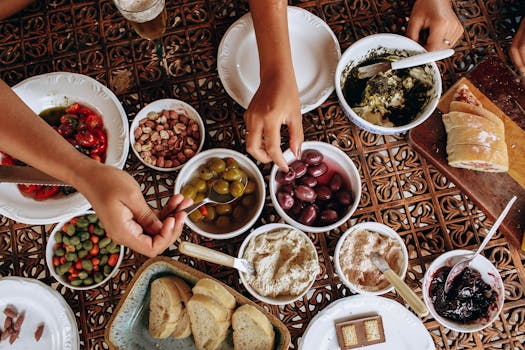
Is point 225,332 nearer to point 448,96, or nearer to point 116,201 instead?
point 116,201

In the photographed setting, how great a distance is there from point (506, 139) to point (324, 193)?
743 millimetres

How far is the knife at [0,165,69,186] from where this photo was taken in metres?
1.40

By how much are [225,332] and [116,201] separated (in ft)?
1.98

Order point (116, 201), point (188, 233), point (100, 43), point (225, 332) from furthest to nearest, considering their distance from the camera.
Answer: point (100, 43), point (188, 233), point (225, 332), point (116, 201)

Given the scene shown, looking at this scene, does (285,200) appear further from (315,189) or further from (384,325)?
(384,325)

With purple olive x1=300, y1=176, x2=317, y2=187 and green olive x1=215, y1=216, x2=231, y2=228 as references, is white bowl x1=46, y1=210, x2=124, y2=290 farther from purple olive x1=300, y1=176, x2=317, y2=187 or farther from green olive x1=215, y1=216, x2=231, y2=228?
purple olive x1=300, y1=176, x2=317, y2=187

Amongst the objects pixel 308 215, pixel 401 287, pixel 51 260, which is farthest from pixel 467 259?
pixel 51 260

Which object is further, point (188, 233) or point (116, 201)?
point (188, 233)

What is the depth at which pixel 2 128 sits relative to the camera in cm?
126


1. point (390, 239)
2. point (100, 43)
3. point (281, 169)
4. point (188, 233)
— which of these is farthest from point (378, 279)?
point (100, 43)

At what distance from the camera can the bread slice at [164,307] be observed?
4.81 ft

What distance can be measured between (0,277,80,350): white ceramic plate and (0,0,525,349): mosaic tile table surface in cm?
5

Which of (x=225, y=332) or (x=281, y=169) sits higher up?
(x=281, y=169)

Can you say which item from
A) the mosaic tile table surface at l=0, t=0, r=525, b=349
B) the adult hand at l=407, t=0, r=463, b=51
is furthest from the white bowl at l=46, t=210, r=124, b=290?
the adult hand at l=407, t=0, r=463, b=51
